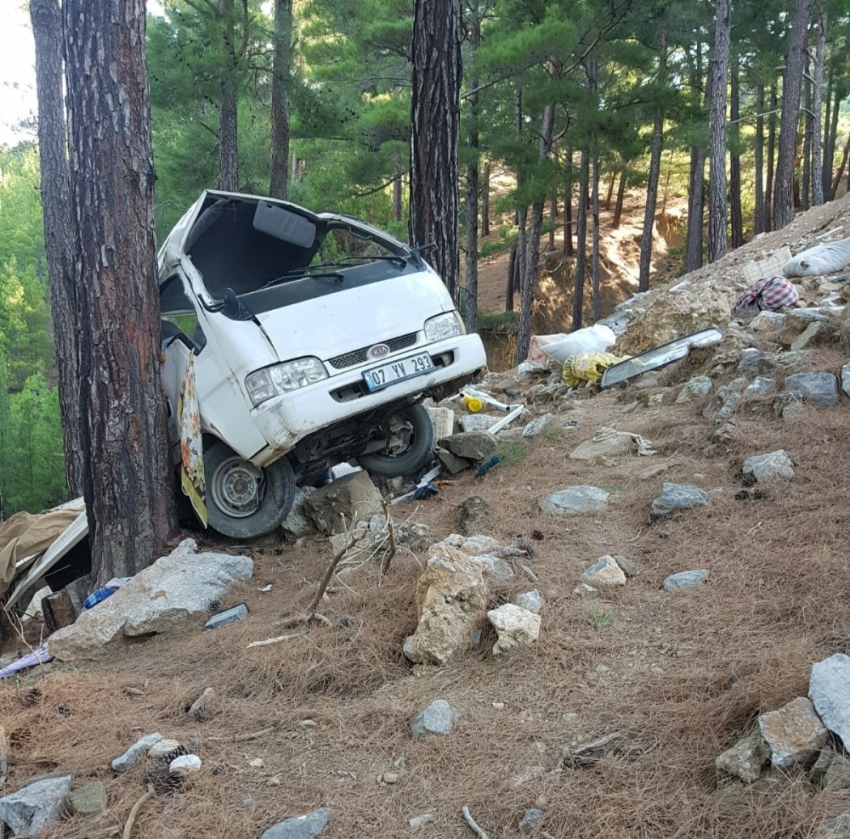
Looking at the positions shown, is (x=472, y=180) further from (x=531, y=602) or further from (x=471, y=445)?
(x=531, y=602)

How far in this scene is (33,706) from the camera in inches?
146

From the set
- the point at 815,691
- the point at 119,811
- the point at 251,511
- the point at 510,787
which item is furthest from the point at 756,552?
the point at 251,511

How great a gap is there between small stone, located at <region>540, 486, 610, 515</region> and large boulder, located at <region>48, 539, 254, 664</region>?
199 cm

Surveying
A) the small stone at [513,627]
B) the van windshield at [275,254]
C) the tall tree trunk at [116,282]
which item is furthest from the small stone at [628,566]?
the tall tree trunk at [116,282]

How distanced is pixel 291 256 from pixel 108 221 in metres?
1.94

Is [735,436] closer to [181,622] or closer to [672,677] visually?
[672,677]

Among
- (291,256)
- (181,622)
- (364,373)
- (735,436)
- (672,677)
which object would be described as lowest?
(181,622)

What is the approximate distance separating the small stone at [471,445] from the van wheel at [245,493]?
138cm

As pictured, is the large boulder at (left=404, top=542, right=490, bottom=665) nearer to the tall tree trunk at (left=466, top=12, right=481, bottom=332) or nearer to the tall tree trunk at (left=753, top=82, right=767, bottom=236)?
the tall tree trunk at (left=466, top=12, right=481, bottom=332)

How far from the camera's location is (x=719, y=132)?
16609mm

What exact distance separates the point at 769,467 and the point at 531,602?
184 centimetres

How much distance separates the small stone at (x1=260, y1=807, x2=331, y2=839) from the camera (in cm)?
253

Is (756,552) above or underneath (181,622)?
above

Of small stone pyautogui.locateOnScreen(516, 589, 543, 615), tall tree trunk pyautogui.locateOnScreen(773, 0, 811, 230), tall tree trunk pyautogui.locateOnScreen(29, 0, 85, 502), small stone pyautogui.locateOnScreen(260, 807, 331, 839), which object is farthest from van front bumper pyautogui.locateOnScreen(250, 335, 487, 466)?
tall tree trunk pyautogui.locateOnScreen(773, 0, 811, 230)
